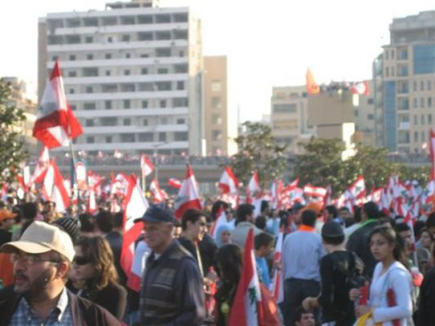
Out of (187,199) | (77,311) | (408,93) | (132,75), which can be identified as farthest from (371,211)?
(408,93)

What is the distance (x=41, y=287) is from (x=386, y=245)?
4047mm

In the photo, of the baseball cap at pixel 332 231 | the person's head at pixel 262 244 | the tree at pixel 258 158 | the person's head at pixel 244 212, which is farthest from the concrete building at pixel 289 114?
the baseball cap at pixel 332 231

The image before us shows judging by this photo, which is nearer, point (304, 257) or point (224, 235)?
point (304, 257)

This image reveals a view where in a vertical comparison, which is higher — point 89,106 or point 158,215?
point 89,106

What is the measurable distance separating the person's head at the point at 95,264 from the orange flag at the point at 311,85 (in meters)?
133

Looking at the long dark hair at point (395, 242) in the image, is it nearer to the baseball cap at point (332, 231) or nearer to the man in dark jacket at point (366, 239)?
the baseball cap at point (332, 231)

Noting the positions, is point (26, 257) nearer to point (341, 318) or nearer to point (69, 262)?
point (69, 262)

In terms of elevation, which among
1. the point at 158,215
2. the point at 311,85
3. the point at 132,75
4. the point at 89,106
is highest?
the point at 132,75

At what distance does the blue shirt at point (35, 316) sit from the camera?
17.5ft

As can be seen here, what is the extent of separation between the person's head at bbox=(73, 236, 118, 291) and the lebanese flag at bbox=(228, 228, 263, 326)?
881mm

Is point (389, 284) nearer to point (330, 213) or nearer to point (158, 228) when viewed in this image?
point (158, 228)

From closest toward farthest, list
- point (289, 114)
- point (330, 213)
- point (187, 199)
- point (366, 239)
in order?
point (366, 239) < point (187, 199) < point (330, 213) < point (289, 114)

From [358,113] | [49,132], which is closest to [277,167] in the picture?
[49,132]

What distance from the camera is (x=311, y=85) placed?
5743 inches
